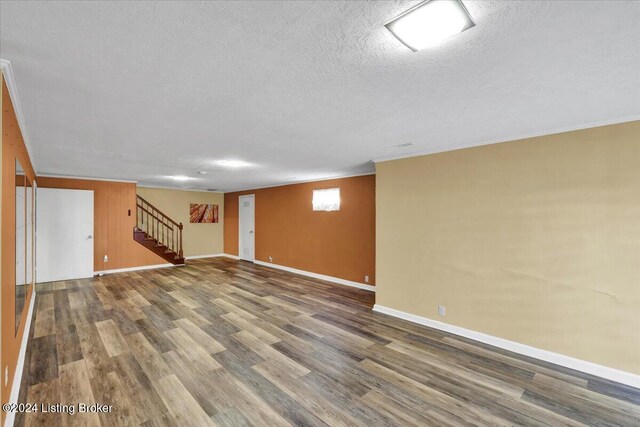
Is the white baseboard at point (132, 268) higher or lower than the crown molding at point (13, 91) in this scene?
lower

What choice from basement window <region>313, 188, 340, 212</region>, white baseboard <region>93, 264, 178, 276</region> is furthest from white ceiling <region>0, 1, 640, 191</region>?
white baseboard <region>93, 264, 178, 276</region>

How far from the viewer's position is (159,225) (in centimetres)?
823

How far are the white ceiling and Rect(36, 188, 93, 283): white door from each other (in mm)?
3510

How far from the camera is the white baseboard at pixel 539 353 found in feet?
8.14

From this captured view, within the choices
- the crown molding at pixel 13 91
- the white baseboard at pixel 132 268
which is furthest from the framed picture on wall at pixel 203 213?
the crown molding at pixel 13 91

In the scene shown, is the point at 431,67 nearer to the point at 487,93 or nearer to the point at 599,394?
the point at 487,93

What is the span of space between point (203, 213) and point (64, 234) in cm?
374

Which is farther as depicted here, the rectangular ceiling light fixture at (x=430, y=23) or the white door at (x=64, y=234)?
the white door at (x=64, y=234)

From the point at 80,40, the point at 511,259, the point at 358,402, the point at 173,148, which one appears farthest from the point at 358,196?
the point at 80,40

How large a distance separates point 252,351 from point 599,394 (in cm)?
324

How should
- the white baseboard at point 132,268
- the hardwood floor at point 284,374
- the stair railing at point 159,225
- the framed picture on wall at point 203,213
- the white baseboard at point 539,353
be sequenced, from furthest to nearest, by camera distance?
the framed picture on wall at point 203,213 < the stair railing at point 159,225 < the white baseboard at point 132,268 < the white baseboard at point 539,353 < the hardwood floor at point 284,374

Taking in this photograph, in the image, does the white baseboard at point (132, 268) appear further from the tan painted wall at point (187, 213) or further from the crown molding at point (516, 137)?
the crown molding at point (516, 137)

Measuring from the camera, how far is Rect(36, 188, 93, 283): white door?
561 cm

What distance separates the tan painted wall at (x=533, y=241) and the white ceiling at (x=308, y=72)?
0.36m
